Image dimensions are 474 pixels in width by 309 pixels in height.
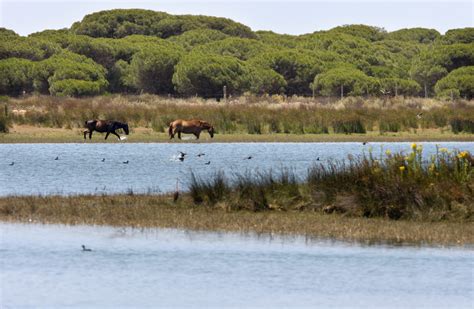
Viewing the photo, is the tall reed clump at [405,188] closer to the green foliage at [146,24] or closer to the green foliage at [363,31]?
the green foliage at [146,24]

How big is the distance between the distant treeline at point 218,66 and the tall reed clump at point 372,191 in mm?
52853

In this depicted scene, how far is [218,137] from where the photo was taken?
46.1m

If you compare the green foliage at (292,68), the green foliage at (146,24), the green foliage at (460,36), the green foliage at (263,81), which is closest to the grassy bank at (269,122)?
the green foliage at (263,81)

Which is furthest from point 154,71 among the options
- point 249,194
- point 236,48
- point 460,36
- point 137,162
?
point 249,194

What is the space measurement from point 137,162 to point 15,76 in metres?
50.1

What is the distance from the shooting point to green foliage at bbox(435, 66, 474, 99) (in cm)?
8475

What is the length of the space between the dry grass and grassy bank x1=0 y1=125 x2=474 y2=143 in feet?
73.5

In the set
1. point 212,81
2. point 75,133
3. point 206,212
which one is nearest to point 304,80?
point 212,81

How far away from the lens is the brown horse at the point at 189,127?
45312 mm

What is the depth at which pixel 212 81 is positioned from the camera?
8212cm

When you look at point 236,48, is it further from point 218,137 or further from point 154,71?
point 218,137

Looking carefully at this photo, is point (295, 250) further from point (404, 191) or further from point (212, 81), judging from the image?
point (212, 81)

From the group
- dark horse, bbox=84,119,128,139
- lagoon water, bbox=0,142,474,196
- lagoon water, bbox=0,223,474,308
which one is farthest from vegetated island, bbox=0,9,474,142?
lagoon water, bbox=0,223,474,308

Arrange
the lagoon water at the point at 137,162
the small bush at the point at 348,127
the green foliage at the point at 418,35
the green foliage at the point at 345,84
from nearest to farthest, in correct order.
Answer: the lagoon water at the point at 137,162, the small bush at the point at 348,127, the green foliage at the point at 345,84, the green foliage at the point at 418,35
